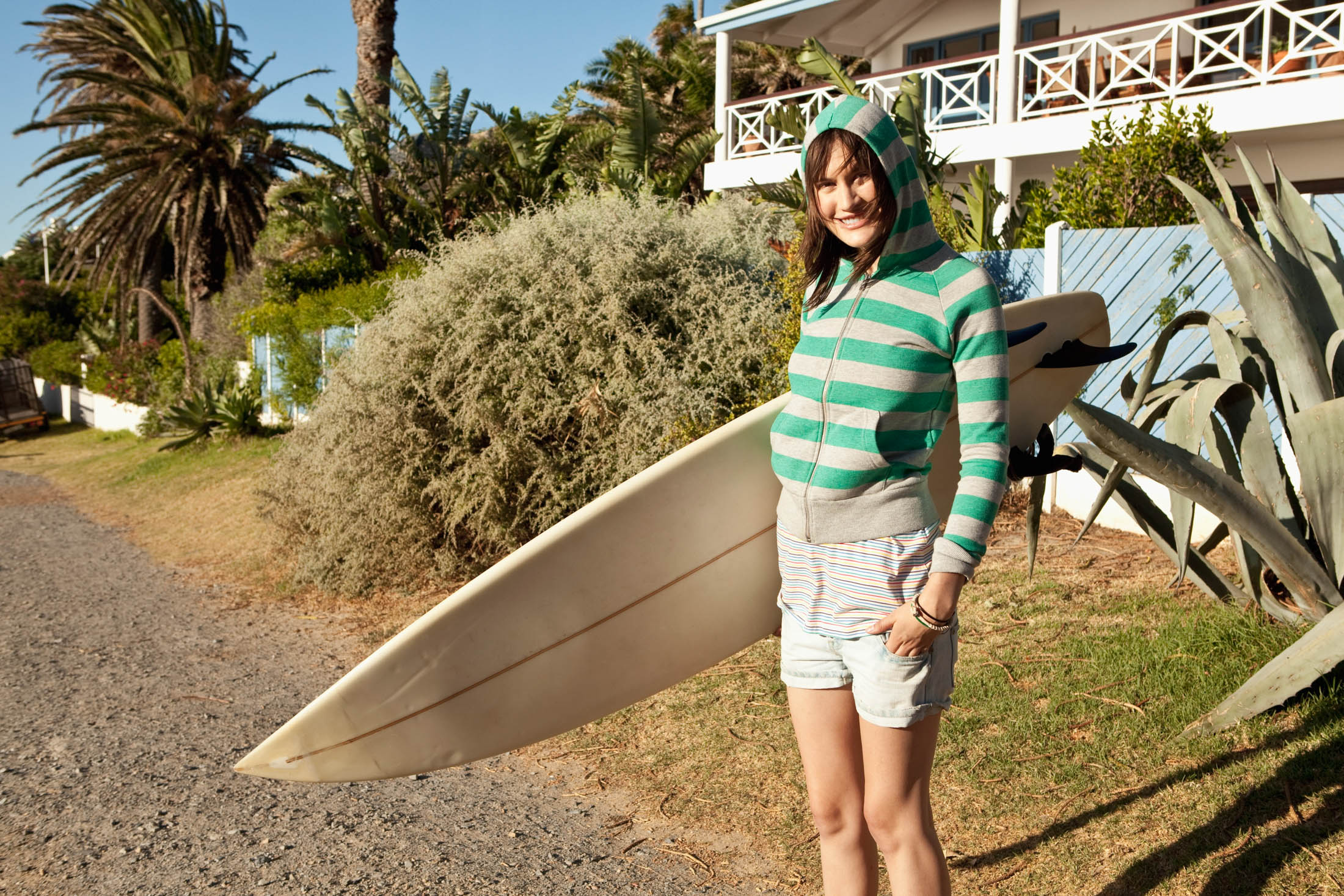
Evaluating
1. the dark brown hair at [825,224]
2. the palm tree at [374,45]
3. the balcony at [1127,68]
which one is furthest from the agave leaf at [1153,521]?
the palm tree at [374,45]

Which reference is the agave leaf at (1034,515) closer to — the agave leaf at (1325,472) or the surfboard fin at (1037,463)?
the agave leaf at (1325,472)

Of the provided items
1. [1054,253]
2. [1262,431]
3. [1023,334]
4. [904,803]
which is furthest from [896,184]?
[1054,253]

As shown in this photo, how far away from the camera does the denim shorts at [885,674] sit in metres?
1.87

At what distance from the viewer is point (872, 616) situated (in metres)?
1.89

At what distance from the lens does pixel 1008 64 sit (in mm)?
13266

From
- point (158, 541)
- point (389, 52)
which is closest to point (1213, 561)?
point (158, 541)

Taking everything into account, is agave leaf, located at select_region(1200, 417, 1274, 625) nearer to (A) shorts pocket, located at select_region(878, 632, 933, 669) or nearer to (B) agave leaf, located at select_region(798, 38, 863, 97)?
(A) shorts pocket, located at select_region(878, 632, 933, 669)

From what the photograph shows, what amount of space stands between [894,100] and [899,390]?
1127cm

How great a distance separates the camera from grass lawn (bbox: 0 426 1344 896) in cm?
279

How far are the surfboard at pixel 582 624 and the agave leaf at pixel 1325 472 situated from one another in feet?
3.09

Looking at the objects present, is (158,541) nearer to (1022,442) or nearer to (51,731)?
(51,731)

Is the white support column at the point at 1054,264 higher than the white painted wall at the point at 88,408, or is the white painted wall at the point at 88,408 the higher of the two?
the white support column at the point at 1054,264

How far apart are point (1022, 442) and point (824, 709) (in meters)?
1.12

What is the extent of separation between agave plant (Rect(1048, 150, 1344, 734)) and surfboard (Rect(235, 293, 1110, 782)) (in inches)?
28.4
